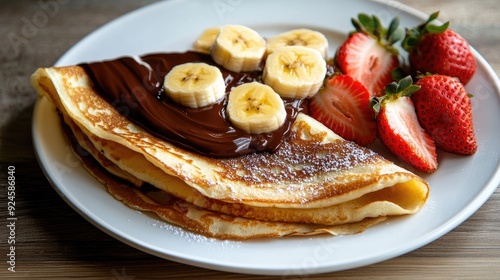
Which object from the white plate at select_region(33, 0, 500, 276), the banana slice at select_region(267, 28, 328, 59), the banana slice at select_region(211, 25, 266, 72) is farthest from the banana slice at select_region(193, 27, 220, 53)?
the banana slice at select_region(267, 28, 328, 59)

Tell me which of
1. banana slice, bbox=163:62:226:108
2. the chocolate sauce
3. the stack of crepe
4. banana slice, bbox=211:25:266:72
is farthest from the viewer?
banana slice, bbox=211:25:266:72

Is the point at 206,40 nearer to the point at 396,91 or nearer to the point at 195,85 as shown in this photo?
the point at 195,85

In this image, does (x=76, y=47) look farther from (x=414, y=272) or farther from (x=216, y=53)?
(x=414, y=272)

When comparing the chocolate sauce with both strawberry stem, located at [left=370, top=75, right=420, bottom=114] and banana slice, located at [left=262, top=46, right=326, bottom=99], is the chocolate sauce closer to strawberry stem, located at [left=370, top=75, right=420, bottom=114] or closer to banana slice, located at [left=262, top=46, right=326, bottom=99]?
banana slice, located at [left=262, top=46, right=326, bottom=99]

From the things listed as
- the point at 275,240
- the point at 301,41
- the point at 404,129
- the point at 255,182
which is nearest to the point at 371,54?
the point at 301,41

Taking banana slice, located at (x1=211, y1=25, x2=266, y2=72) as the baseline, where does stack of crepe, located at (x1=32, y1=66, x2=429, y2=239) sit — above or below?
below

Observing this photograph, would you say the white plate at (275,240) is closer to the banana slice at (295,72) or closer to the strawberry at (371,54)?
the strawberry at (371,54)
